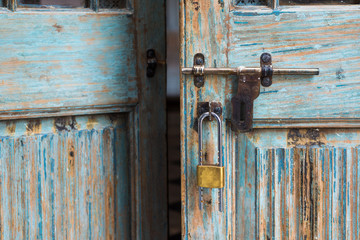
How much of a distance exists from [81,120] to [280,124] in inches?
20.1

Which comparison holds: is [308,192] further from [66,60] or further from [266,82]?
[66,60]

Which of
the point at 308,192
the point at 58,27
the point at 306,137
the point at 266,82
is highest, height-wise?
the point at 58,27

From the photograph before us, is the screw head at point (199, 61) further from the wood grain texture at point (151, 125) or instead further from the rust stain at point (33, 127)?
the rust stain at point (33, 127)

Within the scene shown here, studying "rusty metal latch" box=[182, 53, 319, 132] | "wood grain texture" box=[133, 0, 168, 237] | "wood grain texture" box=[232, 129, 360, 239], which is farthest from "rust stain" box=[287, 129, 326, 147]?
"wood grain texture" box=[133, 0, 168, 237]

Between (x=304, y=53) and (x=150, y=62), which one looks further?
(x=150, y=62)

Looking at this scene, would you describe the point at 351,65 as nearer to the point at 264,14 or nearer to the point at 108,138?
the point at 264,14

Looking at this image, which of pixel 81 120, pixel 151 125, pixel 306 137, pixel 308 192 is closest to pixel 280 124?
pixel 306 137

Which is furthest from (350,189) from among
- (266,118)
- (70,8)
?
(70,8)

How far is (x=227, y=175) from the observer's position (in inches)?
39.1

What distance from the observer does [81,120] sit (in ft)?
3.59

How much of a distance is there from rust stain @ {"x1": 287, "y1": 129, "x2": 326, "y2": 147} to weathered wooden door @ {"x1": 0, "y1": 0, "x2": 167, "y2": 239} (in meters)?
0.40

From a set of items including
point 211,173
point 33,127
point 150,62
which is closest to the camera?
point 211,173

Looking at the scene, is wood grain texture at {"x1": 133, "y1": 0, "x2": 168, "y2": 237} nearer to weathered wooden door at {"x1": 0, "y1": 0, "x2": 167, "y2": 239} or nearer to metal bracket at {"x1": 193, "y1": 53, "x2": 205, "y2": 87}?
weathered wooden door at {"x1": 0, "y1": 0, "x2": 167, "y2": 239}

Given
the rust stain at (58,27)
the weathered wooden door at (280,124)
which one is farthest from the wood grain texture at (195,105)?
the rust stain at (58,27)
